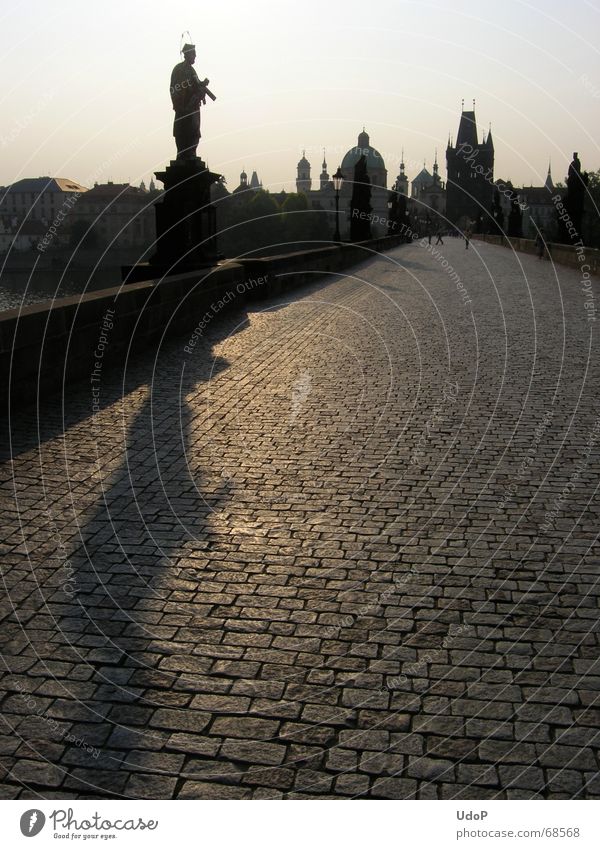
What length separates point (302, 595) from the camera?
163 inches

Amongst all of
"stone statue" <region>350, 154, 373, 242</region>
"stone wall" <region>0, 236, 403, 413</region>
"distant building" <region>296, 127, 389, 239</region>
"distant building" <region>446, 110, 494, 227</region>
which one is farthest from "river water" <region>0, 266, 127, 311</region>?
"distant building" <region>446, 110, 494, 227</region>

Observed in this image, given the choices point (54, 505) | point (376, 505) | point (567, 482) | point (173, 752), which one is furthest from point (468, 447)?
point (173, 752)

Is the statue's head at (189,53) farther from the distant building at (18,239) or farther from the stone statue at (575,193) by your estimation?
the distant building at (18,239)

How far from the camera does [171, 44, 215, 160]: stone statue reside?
15.3 m

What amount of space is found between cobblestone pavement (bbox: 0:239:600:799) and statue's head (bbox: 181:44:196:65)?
8.78 meters

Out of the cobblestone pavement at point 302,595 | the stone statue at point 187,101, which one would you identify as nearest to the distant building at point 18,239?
the stone statue at point 187,101

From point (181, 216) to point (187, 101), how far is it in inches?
76.7

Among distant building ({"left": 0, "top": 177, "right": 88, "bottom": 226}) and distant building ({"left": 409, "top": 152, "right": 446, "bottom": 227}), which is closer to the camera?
distant building ({"left": 0, "top": 177, "right": 88, "bottom": 226})

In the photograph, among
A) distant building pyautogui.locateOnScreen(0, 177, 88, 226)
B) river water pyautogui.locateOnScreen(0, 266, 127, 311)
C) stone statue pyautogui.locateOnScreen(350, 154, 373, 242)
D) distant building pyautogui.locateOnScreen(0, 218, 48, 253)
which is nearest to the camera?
river water pyautogui.locateOnScreen(0, 266, 127, 311)

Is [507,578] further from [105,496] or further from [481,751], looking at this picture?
[105,496]

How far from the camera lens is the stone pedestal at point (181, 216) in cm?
1590

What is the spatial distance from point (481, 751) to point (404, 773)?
29cm

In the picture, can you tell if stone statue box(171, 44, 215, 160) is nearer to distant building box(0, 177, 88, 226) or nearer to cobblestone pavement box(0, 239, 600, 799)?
cobblestone pavement box(0, 239, 600, 799)

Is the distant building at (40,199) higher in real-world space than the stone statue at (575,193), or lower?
higher
